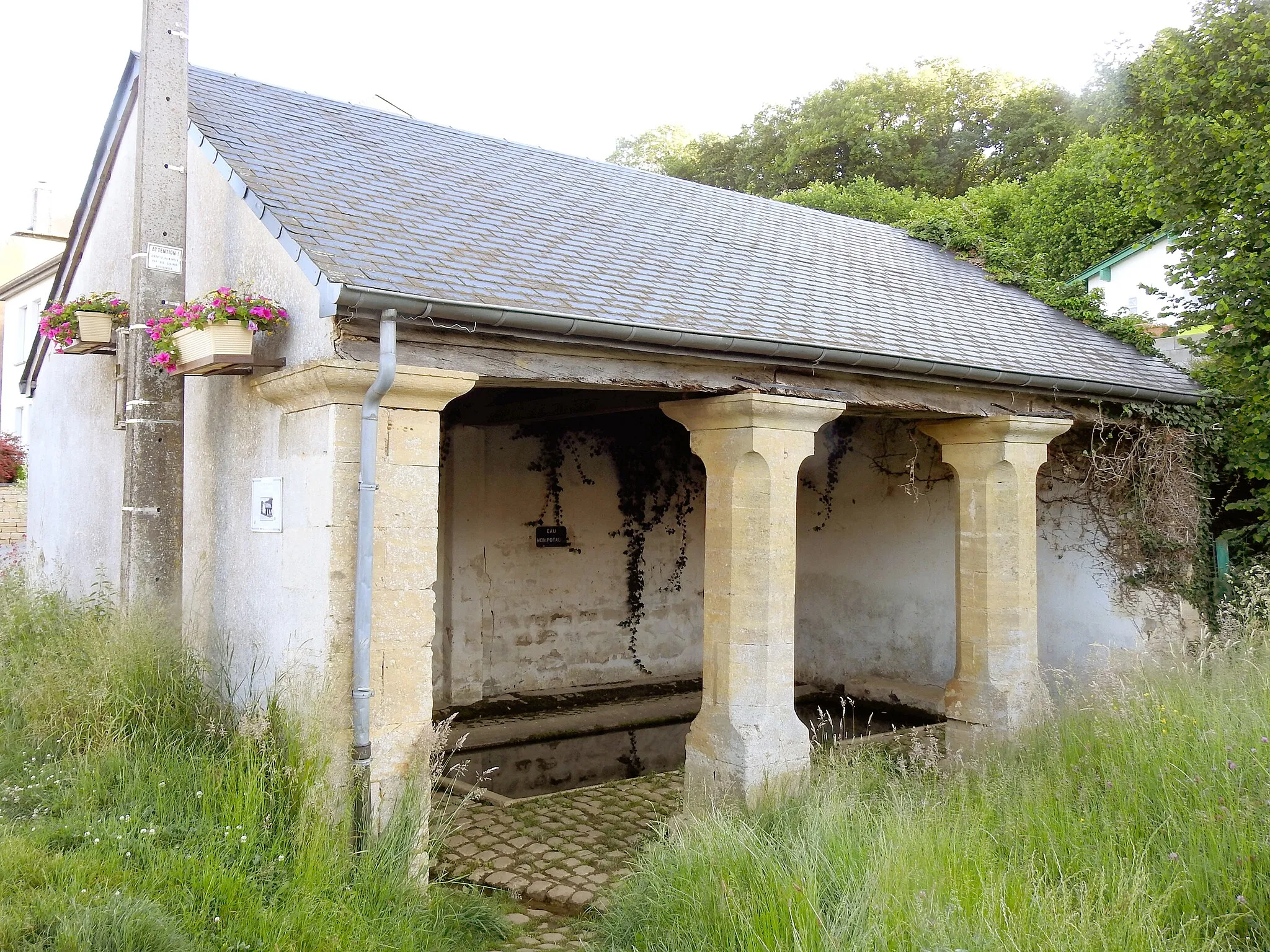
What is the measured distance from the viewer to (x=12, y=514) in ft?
45.7

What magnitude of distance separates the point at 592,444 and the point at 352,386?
659cm

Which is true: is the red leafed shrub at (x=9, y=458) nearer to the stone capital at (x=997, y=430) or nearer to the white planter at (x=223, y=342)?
the white planter at (x=223, y=342)

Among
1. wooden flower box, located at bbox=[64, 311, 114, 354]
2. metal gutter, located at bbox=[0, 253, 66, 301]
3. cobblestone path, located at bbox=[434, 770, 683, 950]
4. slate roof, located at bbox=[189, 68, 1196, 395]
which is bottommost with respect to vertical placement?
cobblestone path, located at bbox=[434, 770, 683, 950]

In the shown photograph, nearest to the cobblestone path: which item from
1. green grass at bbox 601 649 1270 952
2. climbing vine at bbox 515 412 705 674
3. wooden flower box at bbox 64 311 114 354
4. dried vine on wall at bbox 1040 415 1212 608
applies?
green grass at bbox 601 649 1270 952

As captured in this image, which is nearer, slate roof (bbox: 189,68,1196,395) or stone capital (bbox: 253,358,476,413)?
stone capital (bbox: 253,358,476,413)

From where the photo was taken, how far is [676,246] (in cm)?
727

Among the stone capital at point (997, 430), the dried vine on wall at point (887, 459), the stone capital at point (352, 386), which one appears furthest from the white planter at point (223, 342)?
the dried vine on wall at point (887, 459)

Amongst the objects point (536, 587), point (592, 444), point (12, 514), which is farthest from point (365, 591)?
point (12, 514)

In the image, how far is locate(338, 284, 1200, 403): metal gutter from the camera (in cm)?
427

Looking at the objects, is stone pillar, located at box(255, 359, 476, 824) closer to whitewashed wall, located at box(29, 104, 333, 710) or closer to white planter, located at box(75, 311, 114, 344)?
whitewashed wall, located at box(29, 104, 333, 710)

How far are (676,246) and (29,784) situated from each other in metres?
5.26

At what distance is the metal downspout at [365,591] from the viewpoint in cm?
421

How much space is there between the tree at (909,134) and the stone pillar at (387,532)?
23263mm

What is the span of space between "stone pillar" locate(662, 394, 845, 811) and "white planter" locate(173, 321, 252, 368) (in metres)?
2.52
